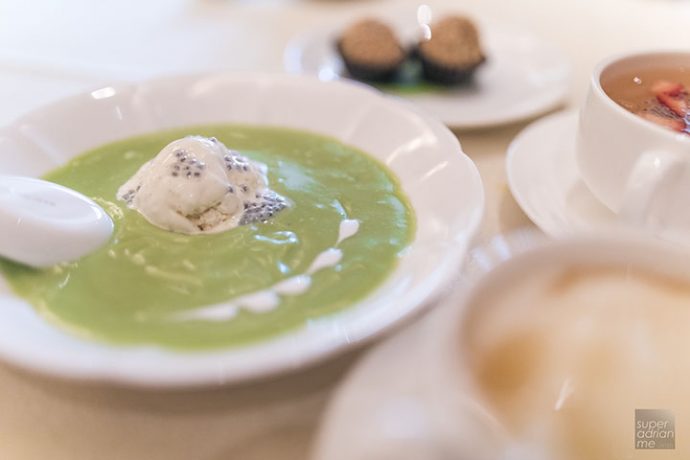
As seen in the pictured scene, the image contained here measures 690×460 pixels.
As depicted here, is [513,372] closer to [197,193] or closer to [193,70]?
[197,193]

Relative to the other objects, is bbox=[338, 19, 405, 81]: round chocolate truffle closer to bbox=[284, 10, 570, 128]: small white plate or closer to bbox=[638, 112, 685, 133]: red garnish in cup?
bbox=[284, 10, 570, 128]: small white plate

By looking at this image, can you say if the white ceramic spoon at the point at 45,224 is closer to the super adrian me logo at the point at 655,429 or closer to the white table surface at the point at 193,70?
the white table surface at the point at 193,70

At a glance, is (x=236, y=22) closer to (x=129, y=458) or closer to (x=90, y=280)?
(x=90, y=280)

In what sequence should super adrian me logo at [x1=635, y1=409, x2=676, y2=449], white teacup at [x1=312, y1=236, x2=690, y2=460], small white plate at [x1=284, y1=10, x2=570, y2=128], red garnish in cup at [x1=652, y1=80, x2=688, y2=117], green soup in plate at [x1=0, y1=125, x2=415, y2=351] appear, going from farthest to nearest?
small white plate at [x1=284, y1=10, x2=570, y2=128] < red garnish in cup at [x1=652, y1=80, x2=688, y2=117] < green soup in plate at [x1=0, y1=125, x2=415, y2=351] < super adrian me logo at [x1=635, y1=409, x2=676, y2=449] < white teacup at [x1=312, y1=236, x2=690, y2=460]

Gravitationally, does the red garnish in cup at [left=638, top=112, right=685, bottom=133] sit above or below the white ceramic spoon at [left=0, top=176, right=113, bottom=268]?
below

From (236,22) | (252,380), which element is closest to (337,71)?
(236,22)

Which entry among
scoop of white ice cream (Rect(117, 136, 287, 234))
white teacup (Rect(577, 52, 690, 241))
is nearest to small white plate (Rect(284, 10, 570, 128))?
white teacup (Rect(577, 52, 690, 241))
